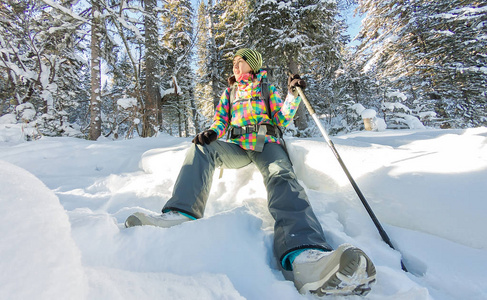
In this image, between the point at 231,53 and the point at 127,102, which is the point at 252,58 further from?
the point at 231,53

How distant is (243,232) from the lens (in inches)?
48.8

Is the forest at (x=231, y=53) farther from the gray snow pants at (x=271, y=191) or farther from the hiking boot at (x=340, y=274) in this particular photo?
the hiking boot at (x=340, y=274)

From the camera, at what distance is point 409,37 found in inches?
350

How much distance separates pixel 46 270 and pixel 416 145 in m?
3.20

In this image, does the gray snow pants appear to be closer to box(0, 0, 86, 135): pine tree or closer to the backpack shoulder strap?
the backpack shoulder strap

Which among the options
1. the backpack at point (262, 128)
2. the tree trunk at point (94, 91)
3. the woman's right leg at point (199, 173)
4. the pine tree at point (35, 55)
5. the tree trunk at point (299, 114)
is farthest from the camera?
the tree trunk at point (299, 114)

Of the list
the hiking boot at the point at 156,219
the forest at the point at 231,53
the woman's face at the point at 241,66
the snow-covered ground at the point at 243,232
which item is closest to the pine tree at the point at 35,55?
the forest at the point at 231,53

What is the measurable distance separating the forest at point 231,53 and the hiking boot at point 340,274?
6.02 meters

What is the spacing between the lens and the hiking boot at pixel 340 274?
0.83 metres

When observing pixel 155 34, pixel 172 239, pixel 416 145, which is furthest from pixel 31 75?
pixel 416 145

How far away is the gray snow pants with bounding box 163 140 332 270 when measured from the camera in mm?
1163

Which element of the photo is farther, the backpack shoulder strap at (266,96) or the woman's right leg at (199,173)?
the backpack shoulder strap at (266,96)

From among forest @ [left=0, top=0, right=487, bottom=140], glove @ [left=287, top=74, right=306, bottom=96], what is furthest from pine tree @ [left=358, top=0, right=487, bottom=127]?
glove @ [left=287, top=74, right=306, bottom=96]

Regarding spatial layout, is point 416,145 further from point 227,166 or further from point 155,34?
point 155,34
